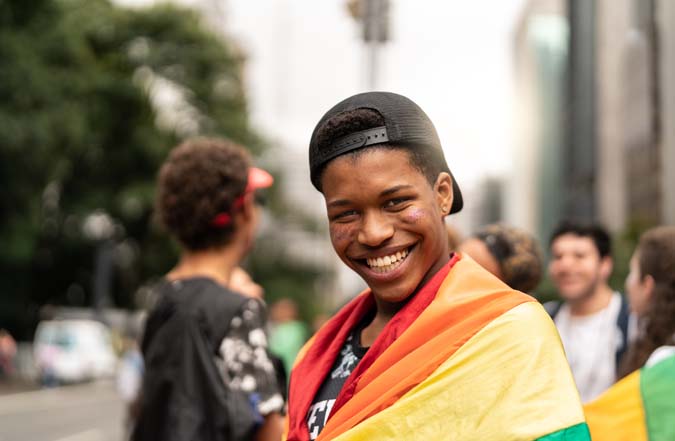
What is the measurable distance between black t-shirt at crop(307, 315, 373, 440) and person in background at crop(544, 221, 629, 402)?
7.73ft

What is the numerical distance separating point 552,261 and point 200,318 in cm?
239

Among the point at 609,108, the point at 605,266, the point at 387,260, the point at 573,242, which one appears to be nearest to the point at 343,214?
the point at 387,260

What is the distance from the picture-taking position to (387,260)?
7.05 feet

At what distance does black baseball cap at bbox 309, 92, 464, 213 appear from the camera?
2.10m

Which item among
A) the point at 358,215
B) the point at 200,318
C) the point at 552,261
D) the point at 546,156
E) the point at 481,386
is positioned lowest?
the point at 546,156

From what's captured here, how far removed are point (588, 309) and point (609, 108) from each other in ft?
60.6

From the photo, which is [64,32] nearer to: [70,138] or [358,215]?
[70,138]

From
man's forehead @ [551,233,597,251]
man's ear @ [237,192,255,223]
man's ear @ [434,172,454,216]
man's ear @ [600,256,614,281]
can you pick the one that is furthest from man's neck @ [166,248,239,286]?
man's ear @ [600,256,614,281]

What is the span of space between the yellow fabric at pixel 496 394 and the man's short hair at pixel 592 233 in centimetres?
307

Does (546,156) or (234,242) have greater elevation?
(234,242)

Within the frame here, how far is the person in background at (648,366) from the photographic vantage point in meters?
2.69

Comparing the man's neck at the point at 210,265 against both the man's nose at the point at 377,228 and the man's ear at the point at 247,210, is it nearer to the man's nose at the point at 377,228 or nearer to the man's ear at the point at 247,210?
the man's ear at the point at 247,210

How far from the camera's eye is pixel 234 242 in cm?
330

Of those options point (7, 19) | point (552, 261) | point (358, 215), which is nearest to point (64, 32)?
point (7, 19)
